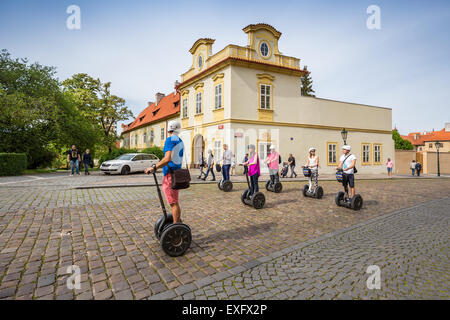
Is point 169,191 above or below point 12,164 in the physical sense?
below

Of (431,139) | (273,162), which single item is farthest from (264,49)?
(431,139)

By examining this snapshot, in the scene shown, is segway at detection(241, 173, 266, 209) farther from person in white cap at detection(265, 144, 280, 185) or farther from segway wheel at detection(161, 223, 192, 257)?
segway wheel at detection(161, 223, 192, 257)

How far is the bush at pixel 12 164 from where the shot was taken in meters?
15.0

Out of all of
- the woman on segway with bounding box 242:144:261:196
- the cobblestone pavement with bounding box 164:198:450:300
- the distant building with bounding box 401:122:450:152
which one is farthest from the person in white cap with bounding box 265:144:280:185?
the distant building with bounding box 401:122:450:152

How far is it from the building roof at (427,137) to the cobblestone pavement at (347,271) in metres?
82.7

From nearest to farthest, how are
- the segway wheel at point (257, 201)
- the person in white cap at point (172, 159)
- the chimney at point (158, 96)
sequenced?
the person in white cap at point (172, 159)
the segway wheel at point (257, 201)
the chimney at point (158, 96)

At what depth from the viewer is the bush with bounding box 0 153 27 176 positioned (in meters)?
15.0

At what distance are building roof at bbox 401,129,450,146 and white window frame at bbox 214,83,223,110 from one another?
7489cm

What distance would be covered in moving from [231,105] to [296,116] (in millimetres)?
6351

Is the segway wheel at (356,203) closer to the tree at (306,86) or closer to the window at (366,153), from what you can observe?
the window at (366,153)

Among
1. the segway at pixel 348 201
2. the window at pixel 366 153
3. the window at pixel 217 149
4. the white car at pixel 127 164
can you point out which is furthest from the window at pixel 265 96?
the segway at pixel 348 201

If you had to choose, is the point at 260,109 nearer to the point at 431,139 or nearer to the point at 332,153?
the point at 332,153

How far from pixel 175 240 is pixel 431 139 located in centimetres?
9070

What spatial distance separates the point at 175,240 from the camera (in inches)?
142
